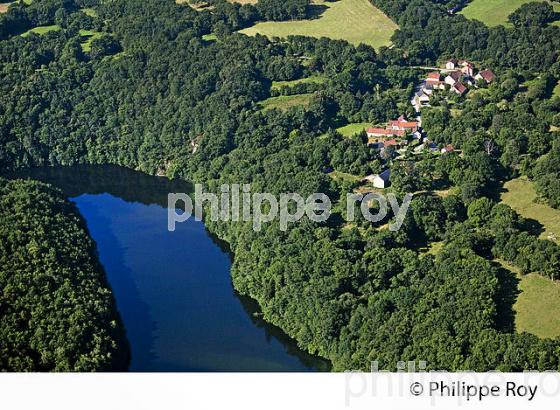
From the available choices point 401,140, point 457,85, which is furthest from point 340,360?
point 457,85

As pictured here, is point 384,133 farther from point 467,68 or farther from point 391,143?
point 467,68

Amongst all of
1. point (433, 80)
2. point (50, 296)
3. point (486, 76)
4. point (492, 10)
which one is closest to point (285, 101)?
point (433, 80)

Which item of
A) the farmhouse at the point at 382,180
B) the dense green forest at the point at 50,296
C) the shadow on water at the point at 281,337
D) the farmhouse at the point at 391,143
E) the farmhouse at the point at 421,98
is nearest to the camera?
the dense green forest at the point at 50,296

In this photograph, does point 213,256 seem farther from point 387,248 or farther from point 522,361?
point 522,361

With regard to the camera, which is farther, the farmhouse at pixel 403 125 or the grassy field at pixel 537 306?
the farmhouse at pixel 403 125

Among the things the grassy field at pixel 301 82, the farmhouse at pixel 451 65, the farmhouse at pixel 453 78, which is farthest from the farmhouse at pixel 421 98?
the grassy field at pixel 301 82

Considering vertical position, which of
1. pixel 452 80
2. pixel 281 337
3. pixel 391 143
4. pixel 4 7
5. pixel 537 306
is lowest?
pixel 281 337

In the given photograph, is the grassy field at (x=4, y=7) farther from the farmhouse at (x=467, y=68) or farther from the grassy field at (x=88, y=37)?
the farmhouse at (x=467, y=68)

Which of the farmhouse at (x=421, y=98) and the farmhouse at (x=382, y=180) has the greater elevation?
the farmhouse at (x=421, y=98)
